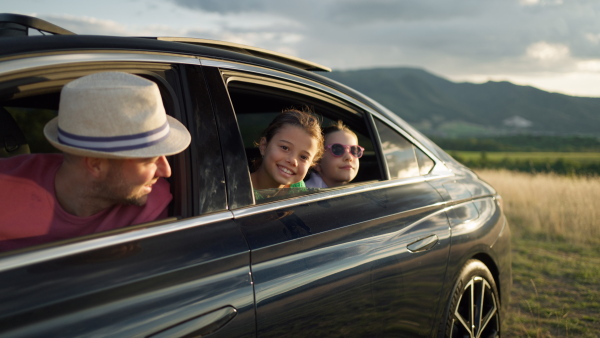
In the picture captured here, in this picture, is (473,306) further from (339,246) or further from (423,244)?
(339,246)

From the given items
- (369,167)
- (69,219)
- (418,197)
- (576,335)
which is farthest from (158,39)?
(576,335)

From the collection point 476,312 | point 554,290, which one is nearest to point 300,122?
point 476,312

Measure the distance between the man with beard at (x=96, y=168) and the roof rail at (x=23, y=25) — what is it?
66 centimetres

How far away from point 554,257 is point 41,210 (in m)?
7.27

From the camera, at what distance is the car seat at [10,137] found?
2.52 meters

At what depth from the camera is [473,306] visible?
3025 mm

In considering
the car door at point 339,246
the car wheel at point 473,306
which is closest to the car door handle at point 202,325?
the car door at point 339,246

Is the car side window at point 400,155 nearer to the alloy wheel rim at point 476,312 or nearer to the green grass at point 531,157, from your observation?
the alloy wheel rim at point 476,312

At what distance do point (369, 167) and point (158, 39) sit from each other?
185 centimetres

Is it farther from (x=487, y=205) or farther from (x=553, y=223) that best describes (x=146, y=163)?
(x=553, y=223)

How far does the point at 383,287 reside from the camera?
7.30 feet

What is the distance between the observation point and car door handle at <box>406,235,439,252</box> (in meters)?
2.46

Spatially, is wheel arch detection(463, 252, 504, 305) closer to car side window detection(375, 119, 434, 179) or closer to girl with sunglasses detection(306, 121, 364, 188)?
car side window detection(375, 119, 434, 179)

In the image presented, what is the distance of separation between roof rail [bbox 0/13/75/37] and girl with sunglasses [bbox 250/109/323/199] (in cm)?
115
